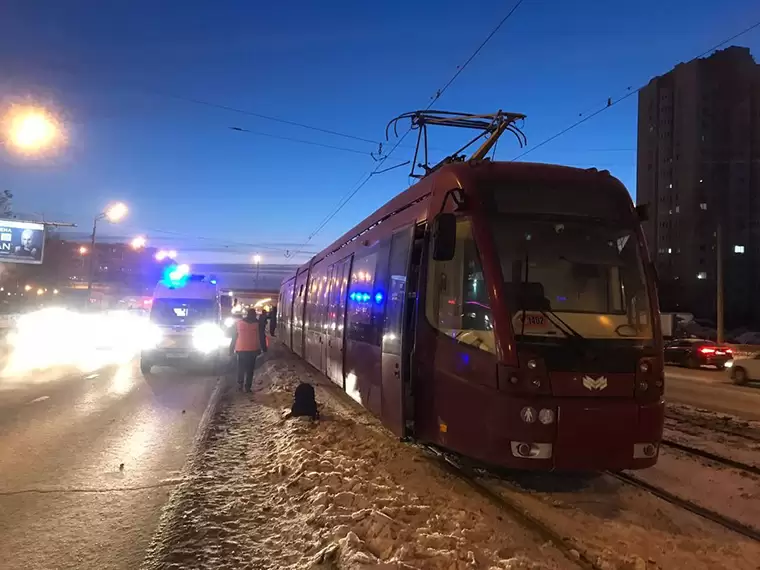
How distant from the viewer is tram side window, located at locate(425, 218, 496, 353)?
617 centimetres

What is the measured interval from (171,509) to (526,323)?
12.7ft

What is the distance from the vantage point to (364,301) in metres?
9.66

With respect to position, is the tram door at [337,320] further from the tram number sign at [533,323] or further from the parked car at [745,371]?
the parked car at [745,371]

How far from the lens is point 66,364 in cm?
2012

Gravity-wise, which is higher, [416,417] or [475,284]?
[475,284]

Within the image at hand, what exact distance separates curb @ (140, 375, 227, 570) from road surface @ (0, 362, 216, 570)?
0.07m

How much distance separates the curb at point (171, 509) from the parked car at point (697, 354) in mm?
24084

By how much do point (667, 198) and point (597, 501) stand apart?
8960 centimetres

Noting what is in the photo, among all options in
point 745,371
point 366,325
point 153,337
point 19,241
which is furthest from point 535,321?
point 19,241

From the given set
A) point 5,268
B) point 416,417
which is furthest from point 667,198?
point 416,417

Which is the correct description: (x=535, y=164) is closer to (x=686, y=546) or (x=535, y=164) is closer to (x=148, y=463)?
(x=686, y=546)

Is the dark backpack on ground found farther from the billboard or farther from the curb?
the billboard

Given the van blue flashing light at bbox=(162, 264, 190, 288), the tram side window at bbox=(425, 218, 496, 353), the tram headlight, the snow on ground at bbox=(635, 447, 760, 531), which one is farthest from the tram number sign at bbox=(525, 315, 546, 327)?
the van blue flashing light at bbox=(162, 264, 190, 288)

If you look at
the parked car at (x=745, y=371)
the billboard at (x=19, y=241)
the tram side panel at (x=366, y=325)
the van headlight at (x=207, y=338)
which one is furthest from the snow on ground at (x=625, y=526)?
the billboard at (x=19, y=241)
